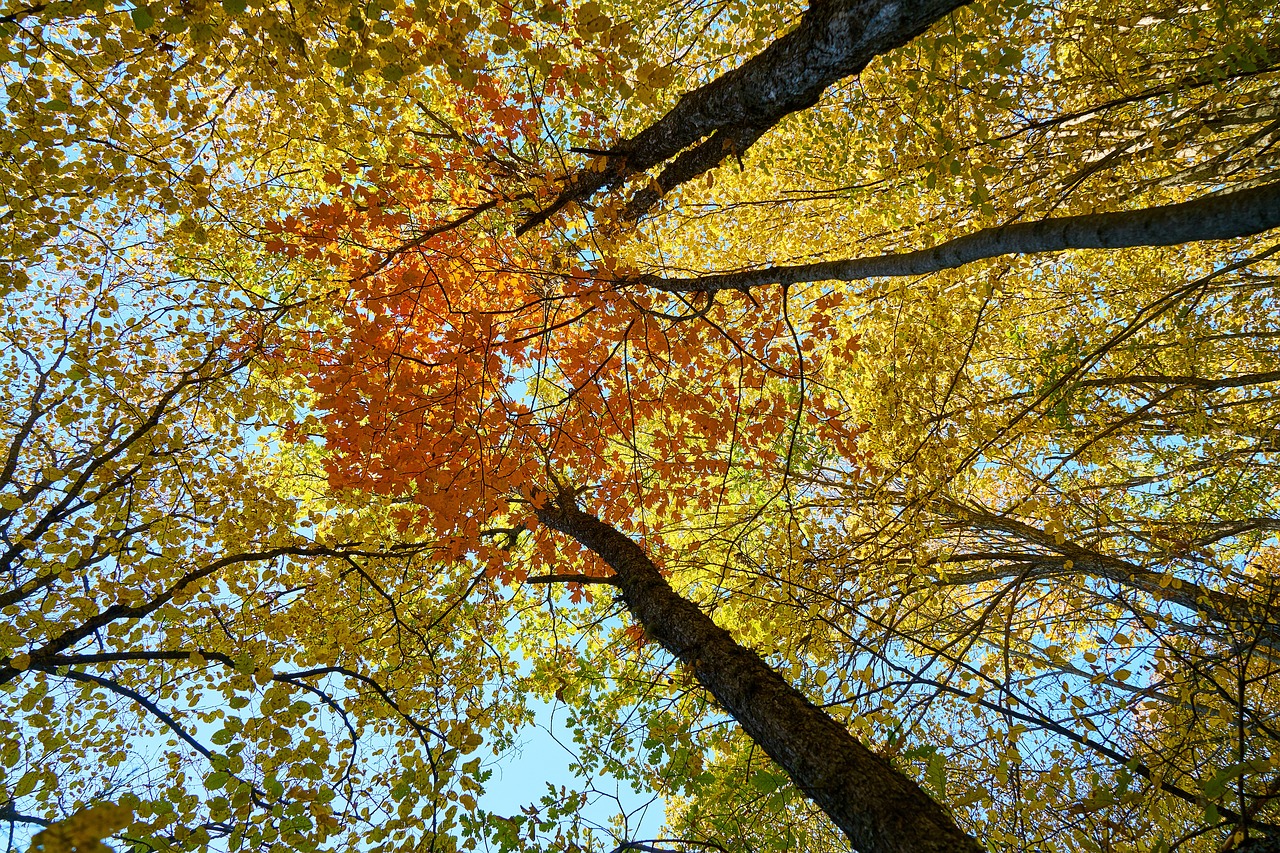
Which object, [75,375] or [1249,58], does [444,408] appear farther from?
[1249,58]

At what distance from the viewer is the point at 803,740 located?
2.97 metres

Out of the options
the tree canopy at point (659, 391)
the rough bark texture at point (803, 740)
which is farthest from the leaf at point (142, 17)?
the rough bark texture at point (803, 740)

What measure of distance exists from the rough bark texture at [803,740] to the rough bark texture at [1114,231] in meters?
2.44

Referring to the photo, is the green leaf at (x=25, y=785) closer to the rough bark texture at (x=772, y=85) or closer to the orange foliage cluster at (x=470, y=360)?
the orange foliage cluster at (x=470, y=360)

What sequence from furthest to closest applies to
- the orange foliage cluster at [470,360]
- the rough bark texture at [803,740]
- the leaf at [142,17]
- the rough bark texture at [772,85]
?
1. the orange foliage cluster at [470,360]
2. the rough bark texture at [772,85]
3. the leaf at [142,17]
4. the rough bark texture at [803,740]

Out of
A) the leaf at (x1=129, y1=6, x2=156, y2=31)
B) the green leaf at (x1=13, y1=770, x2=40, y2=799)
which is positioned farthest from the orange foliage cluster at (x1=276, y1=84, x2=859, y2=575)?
the green leaf at (x1=13, y1=770, x2=40, y2=799)

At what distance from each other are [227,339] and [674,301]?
4812mm

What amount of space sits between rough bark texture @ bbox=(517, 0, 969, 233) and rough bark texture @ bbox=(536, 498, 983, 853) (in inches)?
139

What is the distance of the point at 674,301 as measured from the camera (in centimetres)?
707

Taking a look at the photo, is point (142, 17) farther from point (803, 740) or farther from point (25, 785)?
point (803, 740)

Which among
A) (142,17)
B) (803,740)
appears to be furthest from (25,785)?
(803,740)

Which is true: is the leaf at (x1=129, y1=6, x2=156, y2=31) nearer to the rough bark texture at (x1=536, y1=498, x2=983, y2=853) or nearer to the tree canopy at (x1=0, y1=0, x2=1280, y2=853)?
the tree canopy at (x1=0, y1=0, x2=1280, y2=853)

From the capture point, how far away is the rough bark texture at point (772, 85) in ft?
9.31

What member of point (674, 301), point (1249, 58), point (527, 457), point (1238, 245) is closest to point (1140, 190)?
point (1238, 245)
